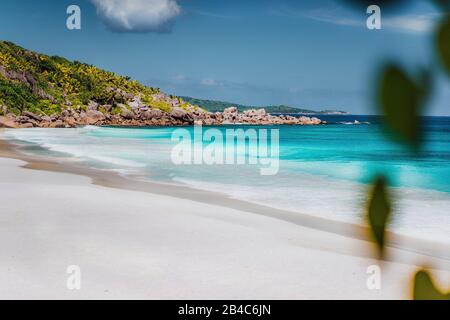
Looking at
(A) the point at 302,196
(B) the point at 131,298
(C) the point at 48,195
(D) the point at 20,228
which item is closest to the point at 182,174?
(A) the point at 302,196

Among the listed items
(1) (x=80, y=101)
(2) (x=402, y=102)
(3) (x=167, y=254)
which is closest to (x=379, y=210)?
(2) (x=402, y=102)

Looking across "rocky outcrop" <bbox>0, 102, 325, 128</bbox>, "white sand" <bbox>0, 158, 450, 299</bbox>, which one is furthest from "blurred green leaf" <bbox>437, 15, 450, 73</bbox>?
"rocky outcrop" <bbox>0, 102, 325, 128</bbox>

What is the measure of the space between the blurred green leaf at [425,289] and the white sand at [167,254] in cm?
348

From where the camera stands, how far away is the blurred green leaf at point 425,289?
32cm

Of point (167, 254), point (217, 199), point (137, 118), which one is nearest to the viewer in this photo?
point (167, 254)

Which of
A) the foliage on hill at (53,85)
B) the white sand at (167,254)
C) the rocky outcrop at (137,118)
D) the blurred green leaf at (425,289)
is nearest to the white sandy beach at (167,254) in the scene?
the white sand at (167,254)

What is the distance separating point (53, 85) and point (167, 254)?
65418 millimetres

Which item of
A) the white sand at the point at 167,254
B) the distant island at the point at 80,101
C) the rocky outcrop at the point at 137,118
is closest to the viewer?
the white sand at the point at 167,254

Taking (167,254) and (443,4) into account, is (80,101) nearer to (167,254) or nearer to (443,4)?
(167,254)

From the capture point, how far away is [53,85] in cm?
6781

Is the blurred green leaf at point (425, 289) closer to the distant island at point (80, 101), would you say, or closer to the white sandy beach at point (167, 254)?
the white sandy beach at point (167, 254)

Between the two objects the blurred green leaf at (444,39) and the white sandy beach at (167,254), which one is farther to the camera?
the white sandy beach at (167,254)
